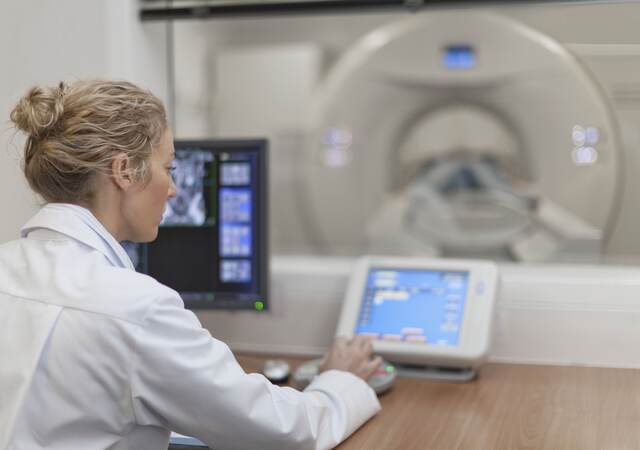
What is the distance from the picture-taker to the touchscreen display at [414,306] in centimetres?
164

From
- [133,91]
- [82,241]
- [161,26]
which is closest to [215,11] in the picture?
[161,26]

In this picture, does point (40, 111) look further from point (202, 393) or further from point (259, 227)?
point (259, 227)

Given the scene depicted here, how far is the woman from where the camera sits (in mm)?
993

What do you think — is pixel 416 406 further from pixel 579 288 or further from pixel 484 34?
pixel 484 34

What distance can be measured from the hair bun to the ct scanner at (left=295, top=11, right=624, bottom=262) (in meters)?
1.73

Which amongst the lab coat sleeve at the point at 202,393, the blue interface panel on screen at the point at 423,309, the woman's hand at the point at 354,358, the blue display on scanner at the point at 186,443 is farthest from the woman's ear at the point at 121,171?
the blue interface panel on screen at the point at 423,309

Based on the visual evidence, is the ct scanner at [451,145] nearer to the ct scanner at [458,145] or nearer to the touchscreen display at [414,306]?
the ct scanner at [458,145]

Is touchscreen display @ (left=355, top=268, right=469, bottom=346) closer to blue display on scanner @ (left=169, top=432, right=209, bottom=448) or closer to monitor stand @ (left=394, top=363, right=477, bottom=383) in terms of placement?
monitor stand @ (left=394, top=363, right=477, bottom=383)

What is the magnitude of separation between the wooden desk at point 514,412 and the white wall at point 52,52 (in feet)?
2.03

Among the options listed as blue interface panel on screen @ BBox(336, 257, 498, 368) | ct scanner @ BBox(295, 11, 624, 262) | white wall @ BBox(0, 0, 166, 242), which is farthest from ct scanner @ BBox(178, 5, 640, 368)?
white wall @ BBox(0, 0, 166, 242)

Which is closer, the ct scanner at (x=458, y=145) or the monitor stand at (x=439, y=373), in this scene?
the monitor stand at (x=439, y=373)

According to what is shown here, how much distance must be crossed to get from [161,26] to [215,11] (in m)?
0.19

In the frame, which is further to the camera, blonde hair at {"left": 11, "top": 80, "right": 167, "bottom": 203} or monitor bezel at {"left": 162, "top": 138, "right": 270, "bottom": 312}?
monitor bezel at {"left": 162, "top": 138, "right": 270, "bottom": 312}

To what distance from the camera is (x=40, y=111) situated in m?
1.09
